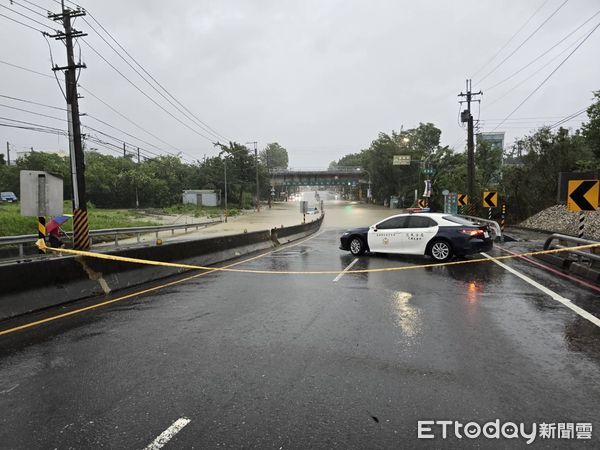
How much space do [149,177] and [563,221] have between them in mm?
72313

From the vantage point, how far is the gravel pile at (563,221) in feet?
71.4

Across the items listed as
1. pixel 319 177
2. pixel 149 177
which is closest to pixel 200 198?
pixel 149 177

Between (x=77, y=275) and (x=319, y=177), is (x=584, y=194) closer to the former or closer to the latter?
(x=77, y=275)

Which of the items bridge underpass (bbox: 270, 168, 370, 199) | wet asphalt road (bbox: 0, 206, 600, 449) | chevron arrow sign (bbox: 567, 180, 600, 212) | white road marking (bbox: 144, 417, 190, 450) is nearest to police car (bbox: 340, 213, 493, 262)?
chevron arrow sign (bbox: 567, 180, 600, 212)

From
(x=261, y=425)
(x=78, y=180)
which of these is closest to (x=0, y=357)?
(x=261, y=425)

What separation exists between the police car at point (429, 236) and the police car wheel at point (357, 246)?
3.9 inches

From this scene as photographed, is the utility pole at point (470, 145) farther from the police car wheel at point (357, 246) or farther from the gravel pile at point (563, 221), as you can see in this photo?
the police car wheel at point (357, 246)

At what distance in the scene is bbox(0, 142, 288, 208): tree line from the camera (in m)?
78.7

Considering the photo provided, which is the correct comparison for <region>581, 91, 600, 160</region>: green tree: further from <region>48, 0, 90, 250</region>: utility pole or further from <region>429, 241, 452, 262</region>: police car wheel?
<region>48, 0, 90, 250</region>: utility pole

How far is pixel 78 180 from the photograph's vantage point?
2106 cm

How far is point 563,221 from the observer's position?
2475 cm

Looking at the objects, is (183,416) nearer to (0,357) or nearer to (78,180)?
(0,357)

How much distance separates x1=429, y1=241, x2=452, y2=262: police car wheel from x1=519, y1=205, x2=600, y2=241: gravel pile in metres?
12.4

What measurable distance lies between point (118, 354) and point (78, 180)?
1882cm
